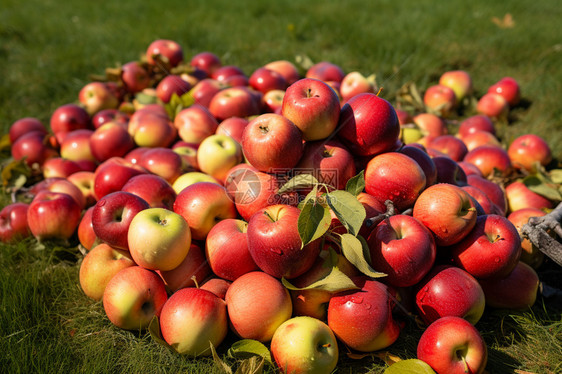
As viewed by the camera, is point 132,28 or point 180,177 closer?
point 180,177

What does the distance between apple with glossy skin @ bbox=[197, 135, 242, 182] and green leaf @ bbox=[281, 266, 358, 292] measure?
1.05m

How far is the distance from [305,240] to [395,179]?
627mm

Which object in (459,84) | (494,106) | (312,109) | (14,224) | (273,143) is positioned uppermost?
(312,109)

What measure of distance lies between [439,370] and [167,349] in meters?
1.17

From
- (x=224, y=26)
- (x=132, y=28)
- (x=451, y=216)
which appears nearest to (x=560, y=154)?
(x=451, y=216)

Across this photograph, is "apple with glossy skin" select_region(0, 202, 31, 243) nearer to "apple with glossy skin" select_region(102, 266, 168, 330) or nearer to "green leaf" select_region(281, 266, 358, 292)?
"apple with glossy skin" select_region(102, 266, 168, 330)

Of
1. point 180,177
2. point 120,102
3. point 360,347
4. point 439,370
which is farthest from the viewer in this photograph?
point 120,102

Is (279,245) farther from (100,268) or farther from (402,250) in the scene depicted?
(100,268)

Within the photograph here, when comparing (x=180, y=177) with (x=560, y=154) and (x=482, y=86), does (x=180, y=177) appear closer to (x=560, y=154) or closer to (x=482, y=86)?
(x=560, y=154)

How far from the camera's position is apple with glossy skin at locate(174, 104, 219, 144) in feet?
10.2

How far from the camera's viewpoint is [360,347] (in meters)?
1.84

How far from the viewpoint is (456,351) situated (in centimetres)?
171

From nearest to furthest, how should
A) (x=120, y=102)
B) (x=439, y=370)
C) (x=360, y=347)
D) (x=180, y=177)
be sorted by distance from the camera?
(x=439, y=370), (x=360, y=347), (x=180, y=177), (x=120, y=102)

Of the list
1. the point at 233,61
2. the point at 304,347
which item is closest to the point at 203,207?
the point at 304,347
